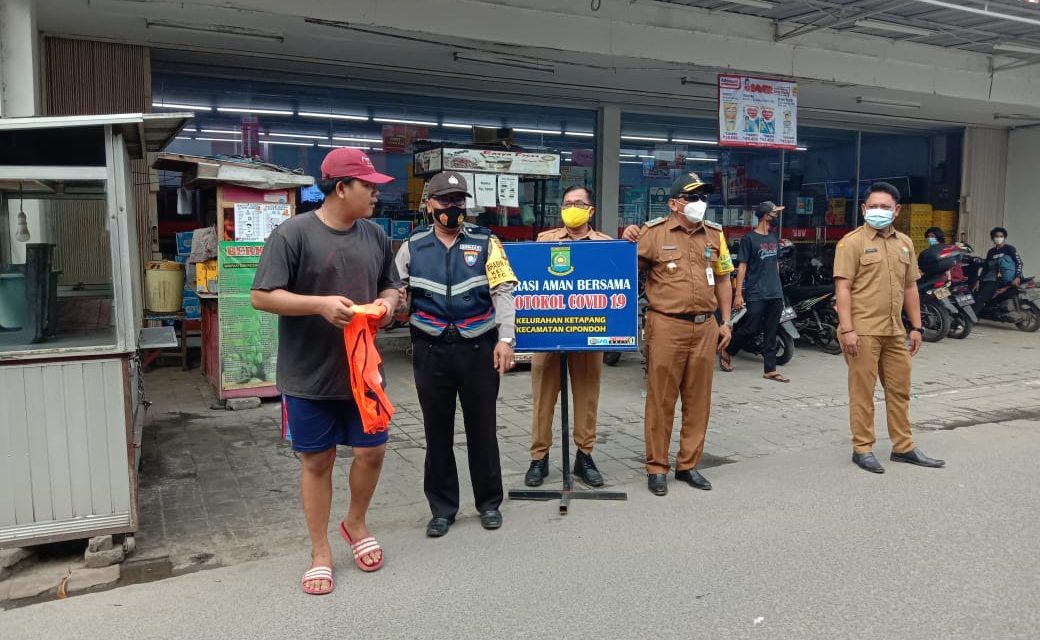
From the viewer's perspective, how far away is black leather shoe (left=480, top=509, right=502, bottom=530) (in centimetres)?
444

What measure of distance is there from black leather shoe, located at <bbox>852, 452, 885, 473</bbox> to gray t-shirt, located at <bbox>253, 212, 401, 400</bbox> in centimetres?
367

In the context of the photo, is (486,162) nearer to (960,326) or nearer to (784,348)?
(784,348)

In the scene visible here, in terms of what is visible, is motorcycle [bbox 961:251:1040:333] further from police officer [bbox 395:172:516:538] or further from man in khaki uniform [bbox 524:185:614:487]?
police officer [bbox 395:172:516:538]

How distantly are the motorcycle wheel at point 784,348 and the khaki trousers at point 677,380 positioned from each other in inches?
187

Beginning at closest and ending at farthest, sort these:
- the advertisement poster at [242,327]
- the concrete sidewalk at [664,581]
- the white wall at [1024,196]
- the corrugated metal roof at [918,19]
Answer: the concrete sidewalk at [664,581]
the advertisement poster at [242,327]
the corrugated metal roof at [918,19]
the white wall at [1024,196]

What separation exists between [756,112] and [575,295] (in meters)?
6.21

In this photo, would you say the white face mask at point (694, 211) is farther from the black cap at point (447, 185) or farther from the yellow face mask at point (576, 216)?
the black cap at point (447, 185)

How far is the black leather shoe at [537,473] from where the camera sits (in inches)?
205

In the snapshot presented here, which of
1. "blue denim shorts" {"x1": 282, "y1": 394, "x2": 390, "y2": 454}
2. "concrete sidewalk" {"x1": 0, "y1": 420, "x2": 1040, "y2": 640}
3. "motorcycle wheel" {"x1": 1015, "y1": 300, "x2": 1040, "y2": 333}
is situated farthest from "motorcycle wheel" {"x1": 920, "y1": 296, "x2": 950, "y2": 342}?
"blue denim shorts" {"x1": 282, "y1": 394, "x2": 390, "y2": 454}

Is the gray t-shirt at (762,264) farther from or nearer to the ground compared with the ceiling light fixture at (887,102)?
nearer to the ground

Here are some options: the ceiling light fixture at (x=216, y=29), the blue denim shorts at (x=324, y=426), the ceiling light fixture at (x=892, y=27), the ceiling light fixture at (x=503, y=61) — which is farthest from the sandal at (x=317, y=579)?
the ceiling light fixture at (x=892, y=27)

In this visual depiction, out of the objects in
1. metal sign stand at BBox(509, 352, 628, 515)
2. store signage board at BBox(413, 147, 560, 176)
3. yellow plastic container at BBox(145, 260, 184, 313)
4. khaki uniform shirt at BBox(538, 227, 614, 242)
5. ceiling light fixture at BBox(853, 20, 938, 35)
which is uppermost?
ceiling light fixture at BBox(853, 20, 938, 35)

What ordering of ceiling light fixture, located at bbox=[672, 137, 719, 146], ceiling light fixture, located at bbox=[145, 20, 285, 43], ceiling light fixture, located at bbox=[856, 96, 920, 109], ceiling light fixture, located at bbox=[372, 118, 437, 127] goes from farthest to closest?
1. ceiling light fixture, located at bbox=[672, 137, 719, 146]
2. ceiling light fixture, located at bbox=[856, 96, 920, 109]
3. ceiling light fixture, located at bbox=[372, 118, 437, 127]
4. ceiling light fixture, located at bbox=[145, 20, 285, 43]

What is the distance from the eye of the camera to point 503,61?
371 inches
